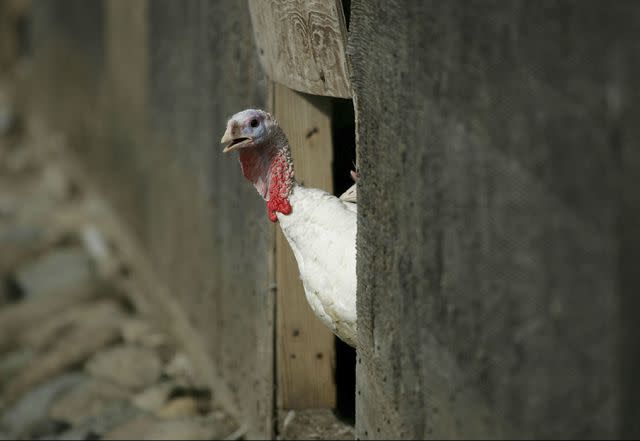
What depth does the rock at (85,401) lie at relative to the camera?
18.0 ft

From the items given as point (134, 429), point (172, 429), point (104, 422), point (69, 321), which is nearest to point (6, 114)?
point (69, 321)

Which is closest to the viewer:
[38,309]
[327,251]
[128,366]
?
[327,251]

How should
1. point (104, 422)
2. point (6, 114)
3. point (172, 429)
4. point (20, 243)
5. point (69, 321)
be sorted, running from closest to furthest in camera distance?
point (172, 429) → point (104, 422) → point (69, 321) → point (20, 243) → point (6, 114)

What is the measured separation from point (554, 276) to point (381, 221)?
3.41ft

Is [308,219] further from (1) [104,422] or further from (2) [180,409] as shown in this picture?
(1) [104,422]

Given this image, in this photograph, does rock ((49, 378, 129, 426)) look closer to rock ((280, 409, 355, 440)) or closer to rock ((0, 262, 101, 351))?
rock ((280, 409, 355, 440))

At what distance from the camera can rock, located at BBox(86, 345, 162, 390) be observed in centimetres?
579

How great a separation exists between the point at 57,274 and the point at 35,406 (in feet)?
9.01

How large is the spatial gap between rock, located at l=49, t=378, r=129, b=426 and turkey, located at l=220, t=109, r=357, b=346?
8.09ft

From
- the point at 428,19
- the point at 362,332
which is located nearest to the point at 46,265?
the point at 362,332

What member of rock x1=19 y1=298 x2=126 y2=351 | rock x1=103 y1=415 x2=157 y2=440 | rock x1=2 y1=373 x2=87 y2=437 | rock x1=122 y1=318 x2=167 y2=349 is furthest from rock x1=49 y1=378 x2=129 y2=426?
rock x1=19 y1=298 x2=126 y2=351

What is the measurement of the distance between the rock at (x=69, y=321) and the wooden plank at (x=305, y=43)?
11.4ft

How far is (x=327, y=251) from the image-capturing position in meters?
3.27

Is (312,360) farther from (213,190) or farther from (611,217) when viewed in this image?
(611,217)
